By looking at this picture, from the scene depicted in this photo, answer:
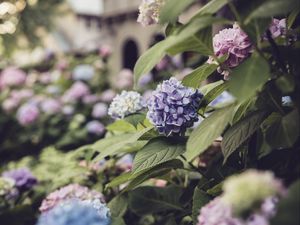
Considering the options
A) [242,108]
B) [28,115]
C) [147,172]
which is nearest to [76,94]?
[28,115]

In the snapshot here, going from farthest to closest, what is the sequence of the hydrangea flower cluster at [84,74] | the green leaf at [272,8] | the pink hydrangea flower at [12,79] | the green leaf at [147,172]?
1. the pink hydrangea flower at [12,79]
2. the hydrangea flower cluster at [84,74]
3. the green leaf at [147,172]
4. the green leaf at [272,8]

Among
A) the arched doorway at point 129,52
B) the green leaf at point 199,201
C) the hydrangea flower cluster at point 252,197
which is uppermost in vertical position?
the hydrangea flower cluster at point 252,197

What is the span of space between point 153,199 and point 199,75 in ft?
1.48

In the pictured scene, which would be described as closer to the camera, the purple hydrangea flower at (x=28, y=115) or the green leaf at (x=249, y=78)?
the green leaf at (x=249, y=78)

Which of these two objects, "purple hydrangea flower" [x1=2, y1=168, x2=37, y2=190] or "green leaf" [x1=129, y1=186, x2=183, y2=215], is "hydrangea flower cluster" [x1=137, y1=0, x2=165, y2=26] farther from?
"purple hydrangea flower" [x1=2, y1=168, x2=37, y2=190]

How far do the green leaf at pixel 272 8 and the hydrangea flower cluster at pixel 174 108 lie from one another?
0.45 metres

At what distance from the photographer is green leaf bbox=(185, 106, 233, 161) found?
3.55ft

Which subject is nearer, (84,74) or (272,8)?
(272,8)

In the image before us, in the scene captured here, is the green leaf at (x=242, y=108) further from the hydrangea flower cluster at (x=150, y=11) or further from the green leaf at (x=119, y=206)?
the green leaf at (x=119, y=206)

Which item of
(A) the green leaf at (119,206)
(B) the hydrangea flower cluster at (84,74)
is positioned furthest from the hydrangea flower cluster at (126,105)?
(B) the hydrangea flower cluster at (84,74)

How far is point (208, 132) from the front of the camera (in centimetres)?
111

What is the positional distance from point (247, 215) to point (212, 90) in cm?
62

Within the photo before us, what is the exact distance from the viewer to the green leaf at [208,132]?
42.6 inches

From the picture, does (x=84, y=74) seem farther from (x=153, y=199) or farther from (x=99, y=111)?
(x=153, y=199)
